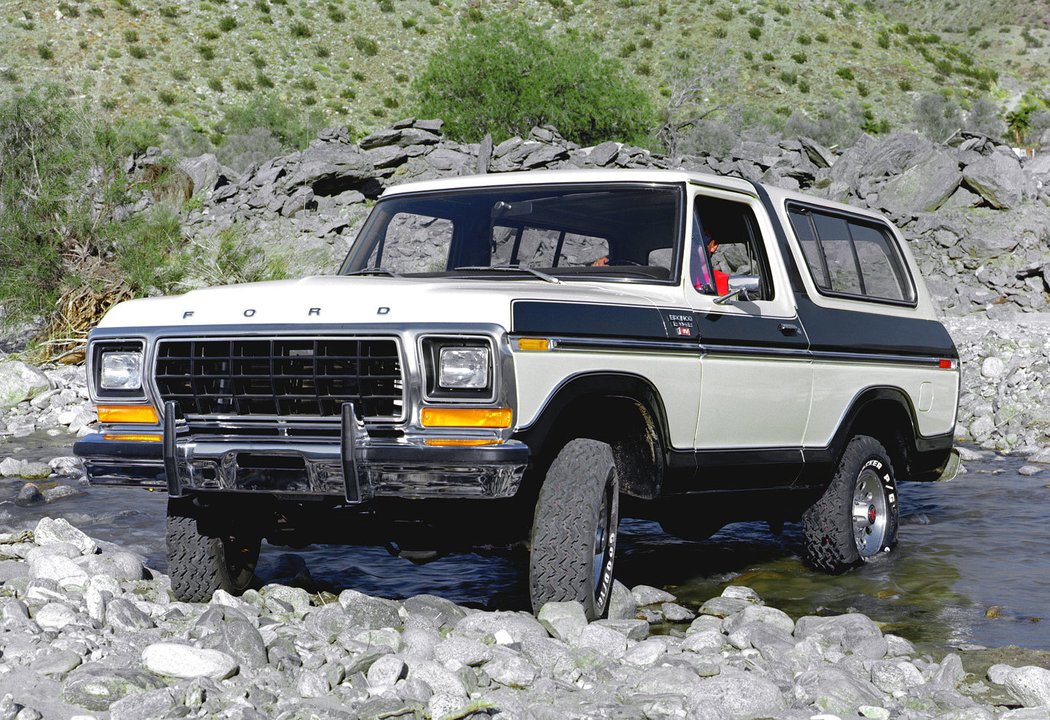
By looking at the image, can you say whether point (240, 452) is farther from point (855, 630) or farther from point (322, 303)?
point (855, 630)

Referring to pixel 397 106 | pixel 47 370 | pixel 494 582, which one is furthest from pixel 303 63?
pixel 494 582

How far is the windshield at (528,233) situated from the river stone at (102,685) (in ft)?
7.80

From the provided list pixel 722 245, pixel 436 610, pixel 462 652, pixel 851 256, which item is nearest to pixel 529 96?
pixel 851 256

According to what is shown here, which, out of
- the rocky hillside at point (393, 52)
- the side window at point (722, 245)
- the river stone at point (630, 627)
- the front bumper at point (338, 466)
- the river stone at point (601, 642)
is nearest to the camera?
the front bumper at point (338, 466)

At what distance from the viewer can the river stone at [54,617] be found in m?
5.12

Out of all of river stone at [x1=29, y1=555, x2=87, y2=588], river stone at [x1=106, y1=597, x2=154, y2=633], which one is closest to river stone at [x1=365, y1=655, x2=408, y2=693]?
river stone at [x1=106, y1=597, x2=154, y2=633]

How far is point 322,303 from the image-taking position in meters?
4.97

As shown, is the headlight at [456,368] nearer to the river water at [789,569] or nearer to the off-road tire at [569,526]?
the off-road tire at [569,526]

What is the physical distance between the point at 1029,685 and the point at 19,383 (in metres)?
13.6

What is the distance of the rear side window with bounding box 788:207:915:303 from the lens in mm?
6871

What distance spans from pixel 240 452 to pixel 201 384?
0.41 m

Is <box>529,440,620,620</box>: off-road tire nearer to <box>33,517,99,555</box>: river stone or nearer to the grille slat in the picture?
the grille slat

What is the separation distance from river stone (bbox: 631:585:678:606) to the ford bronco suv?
43 centimetres

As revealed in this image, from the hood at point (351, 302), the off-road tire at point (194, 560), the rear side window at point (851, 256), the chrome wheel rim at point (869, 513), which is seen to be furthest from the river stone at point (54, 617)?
the chrome wheel rim at point (869, 513)
